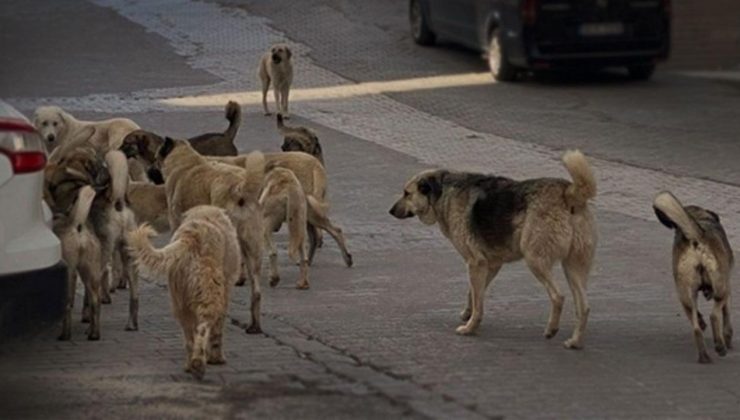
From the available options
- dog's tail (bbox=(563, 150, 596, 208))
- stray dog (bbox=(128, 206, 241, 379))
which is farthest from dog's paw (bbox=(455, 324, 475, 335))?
stray dog (bbox=(128, 206, 241, 379))

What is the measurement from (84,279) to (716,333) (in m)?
3.63

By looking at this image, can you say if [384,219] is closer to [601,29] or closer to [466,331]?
[466,331]

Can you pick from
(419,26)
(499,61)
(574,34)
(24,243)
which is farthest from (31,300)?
(419,26)

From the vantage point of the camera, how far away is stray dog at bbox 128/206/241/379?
8.80 metres

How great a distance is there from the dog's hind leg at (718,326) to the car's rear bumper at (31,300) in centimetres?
372

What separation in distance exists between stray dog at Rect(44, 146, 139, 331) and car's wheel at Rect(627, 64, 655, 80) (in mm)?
13517

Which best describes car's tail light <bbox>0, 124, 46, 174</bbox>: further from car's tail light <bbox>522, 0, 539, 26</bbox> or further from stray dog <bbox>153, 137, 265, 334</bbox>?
car's tail light <bbox>522, 0, 539, 26</bbox>

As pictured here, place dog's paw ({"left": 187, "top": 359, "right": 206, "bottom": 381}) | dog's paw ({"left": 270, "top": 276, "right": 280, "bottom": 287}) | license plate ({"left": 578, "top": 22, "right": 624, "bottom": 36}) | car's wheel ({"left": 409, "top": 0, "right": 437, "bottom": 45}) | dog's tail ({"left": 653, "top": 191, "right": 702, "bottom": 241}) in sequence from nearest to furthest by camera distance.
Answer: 1. dog's paw ({"left": 187, "top": 359, "right": 206, "bottom": 381})
2. dog's tail ({"left": 653, "top": 191, "right": 702, "bottom": 241})
3. dog's paw ({"left": 270, "top": 276, "right": 280, "bottom": 287})
4. license plate ({"left": 578, "top": 22, "right": 624, "bottom": 36})
5. car's wheel ({"left": 409, "top": 0, "right": 437, "bottom": 45})

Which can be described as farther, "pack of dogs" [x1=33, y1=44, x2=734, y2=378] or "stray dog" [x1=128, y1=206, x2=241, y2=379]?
"pack of dogs" [x1=33, y1=44, x2=734, y2=378]

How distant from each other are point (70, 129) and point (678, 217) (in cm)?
641

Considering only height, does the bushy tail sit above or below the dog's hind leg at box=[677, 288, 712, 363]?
above

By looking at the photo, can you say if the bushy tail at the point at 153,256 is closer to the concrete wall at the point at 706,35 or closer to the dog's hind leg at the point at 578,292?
the dog's hind leg at the point at 578,292

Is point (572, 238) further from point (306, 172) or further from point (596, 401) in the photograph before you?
point (306, 172)

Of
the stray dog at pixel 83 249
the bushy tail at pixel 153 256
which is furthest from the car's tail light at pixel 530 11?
the bushy tail at pixel 153 256
